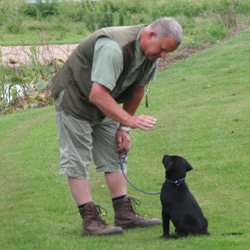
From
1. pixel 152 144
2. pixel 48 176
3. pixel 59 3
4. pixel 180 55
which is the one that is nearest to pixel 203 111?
pixel 152 144

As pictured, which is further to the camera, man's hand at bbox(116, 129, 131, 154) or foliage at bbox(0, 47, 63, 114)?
foliage at bbox(0, 47, 63, 114)

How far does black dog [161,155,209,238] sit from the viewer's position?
458 cm

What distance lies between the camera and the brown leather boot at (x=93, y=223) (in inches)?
193

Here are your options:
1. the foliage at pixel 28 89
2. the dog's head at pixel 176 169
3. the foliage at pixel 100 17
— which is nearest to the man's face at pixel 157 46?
the dog's head at pixel 176 169

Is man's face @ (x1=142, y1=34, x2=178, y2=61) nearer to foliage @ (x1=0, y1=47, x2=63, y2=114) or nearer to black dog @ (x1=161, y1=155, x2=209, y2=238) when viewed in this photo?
black dog @ (x1=161, y1=155, x2=209, y2=238)

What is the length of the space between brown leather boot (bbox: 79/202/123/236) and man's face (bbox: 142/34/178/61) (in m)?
1.39

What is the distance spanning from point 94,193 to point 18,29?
21592mm

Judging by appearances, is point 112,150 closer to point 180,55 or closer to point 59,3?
point 180,55

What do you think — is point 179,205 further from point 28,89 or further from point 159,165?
point 28,89

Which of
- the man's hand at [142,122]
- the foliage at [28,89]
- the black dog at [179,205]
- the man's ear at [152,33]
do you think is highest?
the man's ear at [152,33]

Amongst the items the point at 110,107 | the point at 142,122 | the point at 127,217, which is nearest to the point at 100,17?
the point at 127,217

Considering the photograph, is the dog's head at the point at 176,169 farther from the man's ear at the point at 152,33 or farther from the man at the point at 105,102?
the man's ear at the point at 152,33

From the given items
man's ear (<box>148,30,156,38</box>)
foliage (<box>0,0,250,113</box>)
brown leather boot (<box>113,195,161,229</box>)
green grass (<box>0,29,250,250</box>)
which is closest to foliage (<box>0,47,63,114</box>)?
green grass (<box>0,29,250,250</box>)

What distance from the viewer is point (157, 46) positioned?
4363 mm
